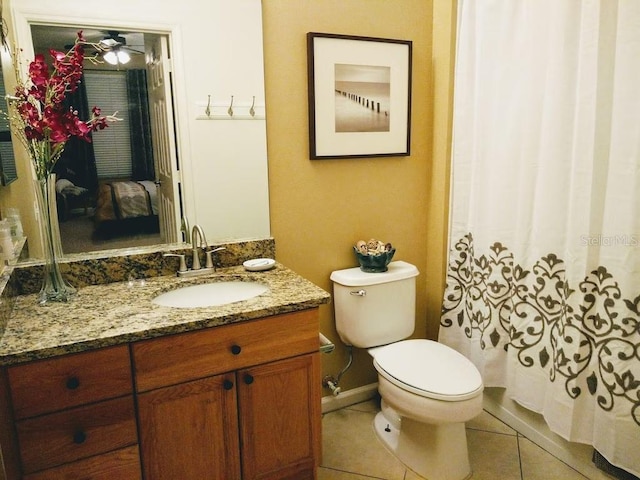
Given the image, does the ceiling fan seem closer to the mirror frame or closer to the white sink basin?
the mirror frame

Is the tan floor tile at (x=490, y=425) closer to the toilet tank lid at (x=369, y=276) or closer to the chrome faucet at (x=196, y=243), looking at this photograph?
the toilet tank lid at (x=369, y=276)

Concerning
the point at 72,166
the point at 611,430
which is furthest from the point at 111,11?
the point at 611,430

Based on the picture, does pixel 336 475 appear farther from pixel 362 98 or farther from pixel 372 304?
pixel 362 98

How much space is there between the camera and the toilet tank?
85.4 inches

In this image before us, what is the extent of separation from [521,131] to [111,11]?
63.7 inches

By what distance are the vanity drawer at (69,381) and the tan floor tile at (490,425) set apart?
166cm

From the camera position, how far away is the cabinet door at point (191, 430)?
1441mm

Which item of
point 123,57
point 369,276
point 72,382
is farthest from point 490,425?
point 123,57

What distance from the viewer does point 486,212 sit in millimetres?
2139

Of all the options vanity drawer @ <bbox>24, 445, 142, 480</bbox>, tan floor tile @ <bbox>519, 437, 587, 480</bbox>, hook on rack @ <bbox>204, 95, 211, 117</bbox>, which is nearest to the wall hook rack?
hook on rack @ <bbox>204, 95, 211, 117</bbox>

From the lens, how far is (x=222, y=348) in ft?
4.89

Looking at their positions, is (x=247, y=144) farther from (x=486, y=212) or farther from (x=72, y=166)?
(x=486, y=212)

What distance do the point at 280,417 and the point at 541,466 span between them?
3.84 ft

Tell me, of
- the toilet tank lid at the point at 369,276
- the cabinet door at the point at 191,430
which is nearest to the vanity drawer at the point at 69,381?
the cabinet door at the point at 191,430
